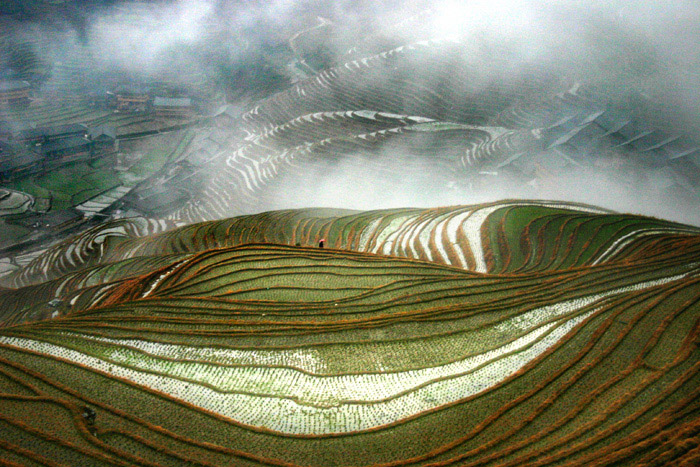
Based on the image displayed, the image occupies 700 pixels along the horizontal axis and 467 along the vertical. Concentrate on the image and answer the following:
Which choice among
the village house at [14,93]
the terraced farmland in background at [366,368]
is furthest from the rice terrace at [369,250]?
the village house at [14,93]

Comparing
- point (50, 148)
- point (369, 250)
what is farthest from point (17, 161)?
point (369, 250)

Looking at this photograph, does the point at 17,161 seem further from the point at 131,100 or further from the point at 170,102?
the point at 170,102

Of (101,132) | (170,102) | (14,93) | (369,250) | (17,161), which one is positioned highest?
(170,102)

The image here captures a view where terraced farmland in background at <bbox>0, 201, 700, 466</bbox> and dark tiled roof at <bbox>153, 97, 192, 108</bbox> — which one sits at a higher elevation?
dark tiled roof at <bbox>153, 97, 192, 108</bbox>

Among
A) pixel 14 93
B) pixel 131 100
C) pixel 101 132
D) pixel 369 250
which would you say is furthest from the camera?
pixel 131 100

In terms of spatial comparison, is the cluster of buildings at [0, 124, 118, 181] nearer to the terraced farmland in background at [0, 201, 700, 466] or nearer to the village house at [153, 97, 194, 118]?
the village house at [153, 97, 194, 118]

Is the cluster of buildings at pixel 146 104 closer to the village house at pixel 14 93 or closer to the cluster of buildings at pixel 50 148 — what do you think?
the cluster of buildings at pixel 50 148

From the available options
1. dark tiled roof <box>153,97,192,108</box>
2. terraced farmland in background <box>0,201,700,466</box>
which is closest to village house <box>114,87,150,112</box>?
dark tiled roof <box>153,97,192,108</box>
